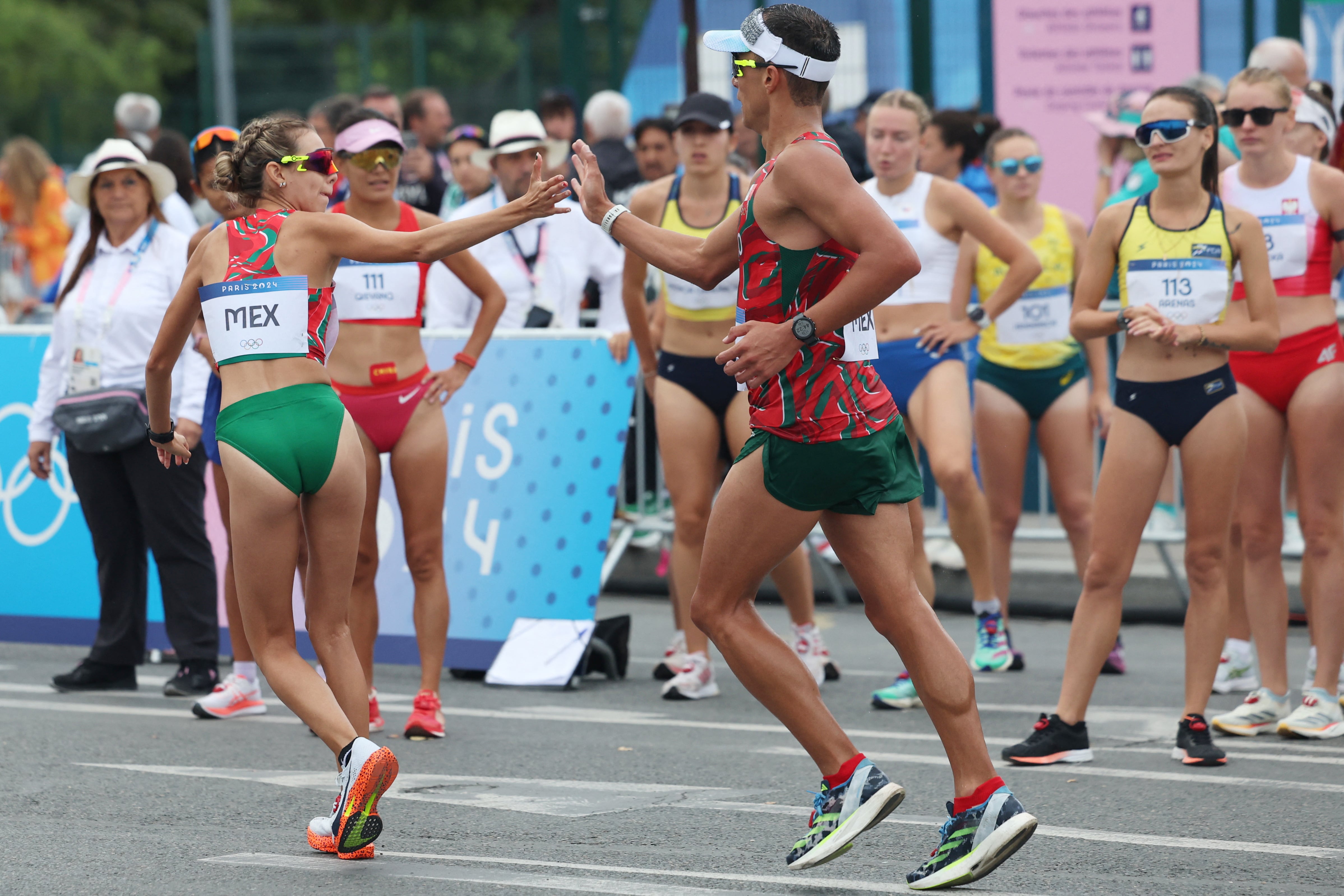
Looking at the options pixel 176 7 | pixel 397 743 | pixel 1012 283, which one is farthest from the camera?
pixel 176 7

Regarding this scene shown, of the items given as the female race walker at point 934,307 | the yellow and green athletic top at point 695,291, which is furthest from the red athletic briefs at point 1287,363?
the yellow and green athletic top at point 695,291

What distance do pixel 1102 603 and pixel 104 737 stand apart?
3731mm

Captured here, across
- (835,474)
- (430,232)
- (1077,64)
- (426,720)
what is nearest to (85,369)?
(426,720)

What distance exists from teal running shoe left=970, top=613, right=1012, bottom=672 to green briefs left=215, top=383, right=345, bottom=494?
4106 mm

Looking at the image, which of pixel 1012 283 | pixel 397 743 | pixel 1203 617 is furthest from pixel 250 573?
pixel 1012 283

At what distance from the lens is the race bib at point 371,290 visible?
23.8 ft

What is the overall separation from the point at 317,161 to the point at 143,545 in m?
3.38

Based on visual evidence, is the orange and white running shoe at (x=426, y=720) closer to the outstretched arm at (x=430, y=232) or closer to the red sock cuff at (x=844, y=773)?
the outstretched arm at (x=430, y=232)

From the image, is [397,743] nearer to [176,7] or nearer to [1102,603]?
[1102,603]

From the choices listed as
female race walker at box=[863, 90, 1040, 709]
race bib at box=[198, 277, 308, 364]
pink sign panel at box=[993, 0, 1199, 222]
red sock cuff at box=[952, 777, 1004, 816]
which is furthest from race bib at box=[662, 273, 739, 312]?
pink sign panel at box=[993, 0, 1199, 222]

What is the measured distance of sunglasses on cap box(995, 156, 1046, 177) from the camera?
9.26 metres

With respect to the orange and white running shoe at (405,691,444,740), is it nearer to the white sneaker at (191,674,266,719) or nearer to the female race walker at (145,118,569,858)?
the white sneaker at (191,674,266,719)

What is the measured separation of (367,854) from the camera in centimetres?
518

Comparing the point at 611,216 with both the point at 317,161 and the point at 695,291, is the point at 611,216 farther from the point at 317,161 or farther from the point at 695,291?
the point at 695,291
